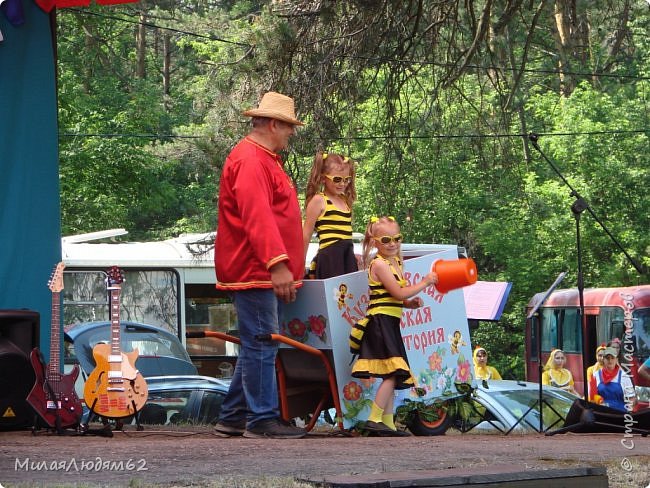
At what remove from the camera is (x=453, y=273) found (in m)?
8.01

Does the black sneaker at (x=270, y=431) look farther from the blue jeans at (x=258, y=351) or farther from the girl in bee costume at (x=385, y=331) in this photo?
the girl in bee costume at (x=385, y=331)

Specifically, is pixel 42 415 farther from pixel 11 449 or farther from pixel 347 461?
pixel 347 461

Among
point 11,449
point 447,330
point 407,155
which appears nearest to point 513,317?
point 407,155

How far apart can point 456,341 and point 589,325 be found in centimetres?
1787

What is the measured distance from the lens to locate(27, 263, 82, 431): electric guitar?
26.5 ft

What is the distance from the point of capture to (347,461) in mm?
5707

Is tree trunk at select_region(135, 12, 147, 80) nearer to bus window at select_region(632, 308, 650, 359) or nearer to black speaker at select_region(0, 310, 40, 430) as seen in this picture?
bus window at select_region(632, 308, 650, 359)

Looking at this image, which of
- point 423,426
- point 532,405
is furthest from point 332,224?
point 532,405

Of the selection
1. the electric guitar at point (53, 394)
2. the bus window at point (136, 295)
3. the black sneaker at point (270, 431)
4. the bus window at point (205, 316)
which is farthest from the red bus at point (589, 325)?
the black sneaker at point (270, 431)

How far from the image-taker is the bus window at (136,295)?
68.4 feet

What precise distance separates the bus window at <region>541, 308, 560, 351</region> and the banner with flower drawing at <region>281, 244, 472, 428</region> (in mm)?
19774

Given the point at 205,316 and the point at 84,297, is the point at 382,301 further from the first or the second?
the point at 205,316

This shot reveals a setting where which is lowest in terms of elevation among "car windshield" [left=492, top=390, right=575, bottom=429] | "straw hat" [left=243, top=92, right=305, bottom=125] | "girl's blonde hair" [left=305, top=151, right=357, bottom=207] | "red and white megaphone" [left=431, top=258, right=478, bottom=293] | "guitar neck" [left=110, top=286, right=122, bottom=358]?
"car windshield" [left=492, top=390, right=575, bottom=429]

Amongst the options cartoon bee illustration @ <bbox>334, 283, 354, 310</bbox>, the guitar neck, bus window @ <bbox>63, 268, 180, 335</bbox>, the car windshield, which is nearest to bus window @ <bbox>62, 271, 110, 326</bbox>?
bus window @ <bbox>63, 268, 180, 335</bbox>
